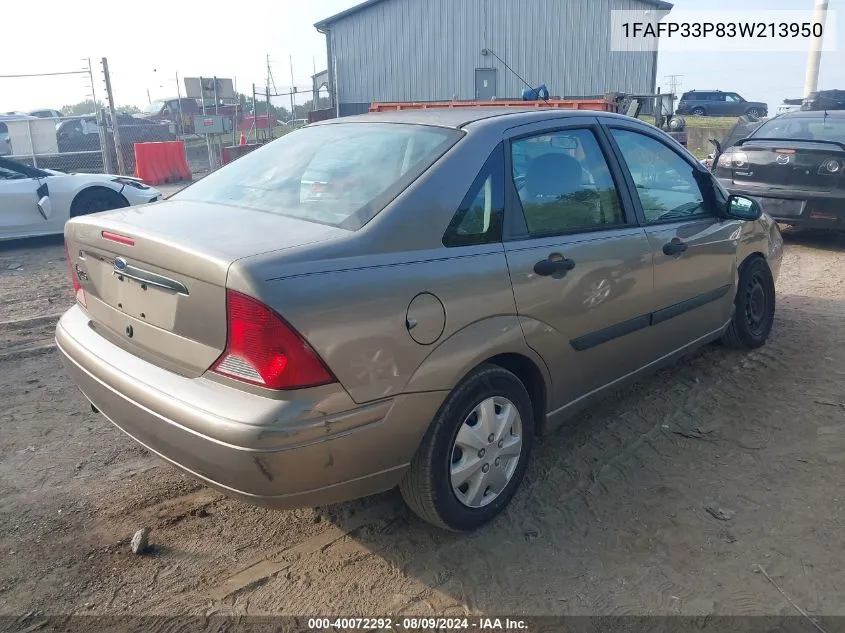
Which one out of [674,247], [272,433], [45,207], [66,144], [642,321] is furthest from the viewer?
[66,144]

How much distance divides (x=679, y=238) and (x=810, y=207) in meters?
5.00

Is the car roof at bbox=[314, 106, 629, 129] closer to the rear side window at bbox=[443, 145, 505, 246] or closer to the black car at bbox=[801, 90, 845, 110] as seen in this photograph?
the rear side window at bbox=[443, 145, 505, 246]

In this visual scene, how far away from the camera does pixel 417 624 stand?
8.19 feet

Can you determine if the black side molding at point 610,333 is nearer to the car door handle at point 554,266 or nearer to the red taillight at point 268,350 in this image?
the car door handle at point 554,266

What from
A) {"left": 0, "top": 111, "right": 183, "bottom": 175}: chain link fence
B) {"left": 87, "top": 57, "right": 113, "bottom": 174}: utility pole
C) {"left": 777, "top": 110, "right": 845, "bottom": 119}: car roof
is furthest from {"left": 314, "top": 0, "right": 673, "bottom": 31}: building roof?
{"left": 777, "top": 110, "right": 845, "bottom": 119}: car roof

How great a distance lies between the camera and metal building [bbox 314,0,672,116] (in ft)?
86.8

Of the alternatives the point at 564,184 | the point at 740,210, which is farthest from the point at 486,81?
the point at 564,184

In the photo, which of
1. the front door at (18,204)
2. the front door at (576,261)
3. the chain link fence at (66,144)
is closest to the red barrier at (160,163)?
the chain link fence at (66,144)

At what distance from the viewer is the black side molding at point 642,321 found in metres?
3.31

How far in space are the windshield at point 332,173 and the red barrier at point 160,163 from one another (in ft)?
45.7

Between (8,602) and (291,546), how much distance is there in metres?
1.03

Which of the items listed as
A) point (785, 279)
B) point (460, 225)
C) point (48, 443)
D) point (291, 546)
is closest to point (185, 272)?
point (460, 225)

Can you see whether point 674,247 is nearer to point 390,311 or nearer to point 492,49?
point 390,311

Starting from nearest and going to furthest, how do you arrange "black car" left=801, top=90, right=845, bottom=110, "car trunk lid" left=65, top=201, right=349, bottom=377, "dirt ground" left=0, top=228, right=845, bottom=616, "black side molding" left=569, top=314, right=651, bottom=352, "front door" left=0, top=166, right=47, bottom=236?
1. "car trunk lid" left=65, top=201, right=349, bottom=377
2. "dirt ground" left=0, top=228, right=845, bottom=616
3. "black side molding" left=569, top=314, right=651, bottom=352
4. "front door" left=0, top=166, right=47, bottom=236
5. "black car" left=801, top=90, right=845, bottom=110
